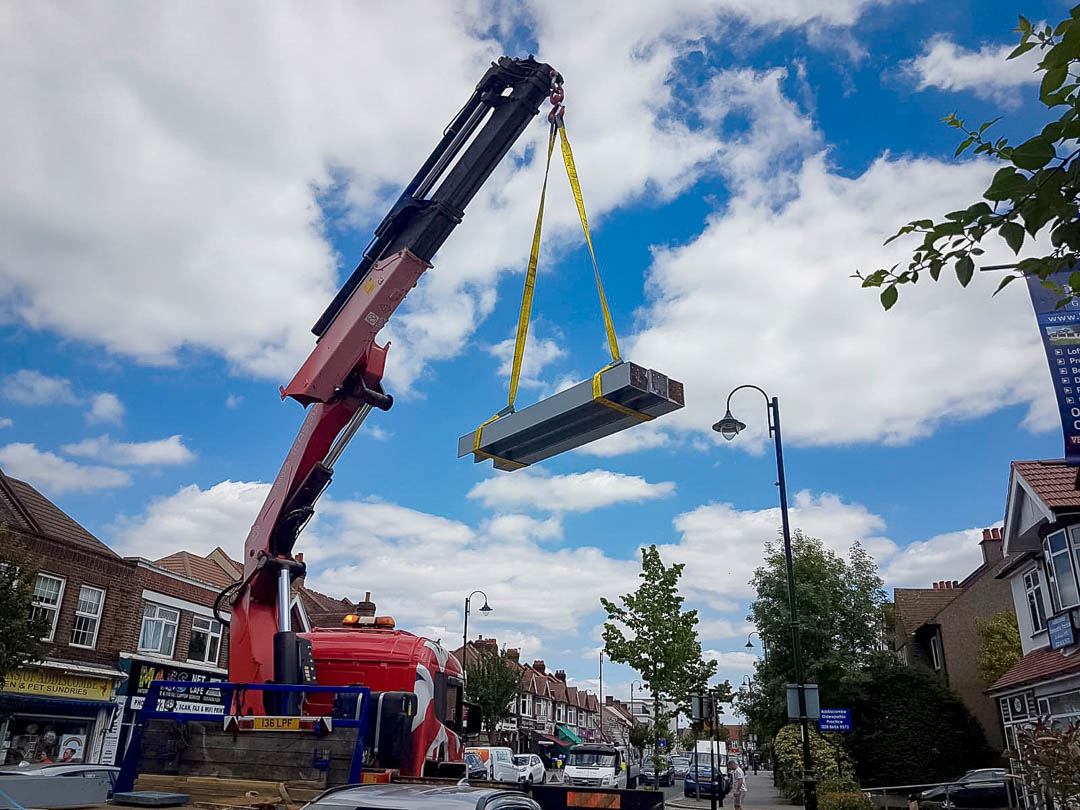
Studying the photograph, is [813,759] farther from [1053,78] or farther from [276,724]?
[1053,78]

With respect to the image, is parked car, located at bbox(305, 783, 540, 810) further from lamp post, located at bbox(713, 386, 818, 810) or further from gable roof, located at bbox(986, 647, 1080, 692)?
gable roof, located at bbox(986, 647, 1080, 692)

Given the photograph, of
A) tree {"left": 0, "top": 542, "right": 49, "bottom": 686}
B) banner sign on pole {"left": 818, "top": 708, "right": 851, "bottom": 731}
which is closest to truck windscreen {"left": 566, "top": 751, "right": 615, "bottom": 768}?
banner sign on pole {"left": 818, "top": 708, "right": 851, "bottom": 731}

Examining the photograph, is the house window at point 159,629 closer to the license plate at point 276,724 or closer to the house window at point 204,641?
the house window at point 204,641

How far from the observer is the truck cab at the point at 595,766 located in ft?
A: 87.0

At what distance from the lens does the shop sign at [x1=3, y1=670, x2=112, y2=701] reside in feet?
72.5

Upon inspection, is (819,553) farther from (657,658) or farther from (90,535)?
Answer: (90,535)

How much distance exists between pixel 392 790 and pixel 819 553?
3238 centimetres

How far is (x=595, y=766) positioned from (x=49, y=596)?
688 inches

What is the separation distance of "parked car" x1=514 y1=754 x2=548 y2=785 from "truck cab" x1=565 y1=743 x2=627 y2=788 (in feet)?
15.1

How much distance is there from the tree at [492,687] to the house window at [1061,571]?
32108mm

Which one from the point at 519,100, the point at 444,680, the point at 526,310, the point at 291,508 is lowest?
the point at 444,680

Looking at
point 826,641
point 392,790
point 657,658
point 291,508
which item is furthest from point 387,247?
point 826,641

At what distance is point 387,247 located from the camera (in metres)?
11.4

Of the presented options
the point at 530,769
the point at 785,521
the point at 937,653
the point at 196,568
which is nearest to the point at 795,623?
the point at 785,521
